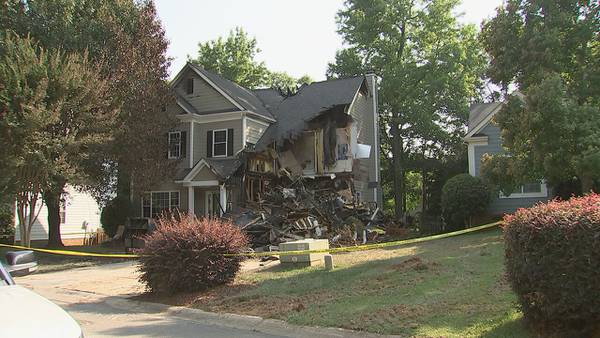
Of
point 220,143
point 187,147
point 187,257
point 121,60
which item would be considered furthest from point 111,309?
point 187,147

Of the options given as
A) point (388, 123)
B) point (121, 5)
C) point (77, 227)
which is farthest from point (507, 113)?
point (77, 227)

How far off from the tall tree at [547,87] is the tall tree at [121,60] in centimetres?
1424

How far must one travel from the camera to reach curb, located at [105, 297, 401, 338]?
704 cm

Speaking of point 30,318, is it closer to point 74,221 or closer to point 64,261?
point 64,261

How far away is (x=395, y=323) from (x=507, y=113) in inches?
444

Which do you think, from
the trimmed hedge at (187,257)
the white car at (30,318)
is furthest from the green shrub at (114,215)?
the white car at (30,318)

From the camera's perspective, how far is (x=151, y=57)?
24156 millimetres

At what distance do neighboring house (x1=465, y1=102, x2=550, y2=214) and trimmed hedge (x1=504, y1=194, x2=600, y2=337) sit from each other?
15320 mm

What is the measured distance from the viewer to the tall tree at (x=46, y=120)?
58.9 ft

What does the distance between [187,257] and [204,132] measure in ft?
58.1

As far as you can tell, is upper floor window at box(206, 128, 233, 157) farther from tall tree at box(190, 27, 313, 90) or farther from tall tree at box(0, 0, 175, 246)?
tall tree at box(190, 27, 313, 90)

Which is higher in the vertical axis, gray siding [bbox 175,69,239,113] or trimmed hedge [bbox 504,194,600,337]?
gray siding [bbox 175,69,239,113]

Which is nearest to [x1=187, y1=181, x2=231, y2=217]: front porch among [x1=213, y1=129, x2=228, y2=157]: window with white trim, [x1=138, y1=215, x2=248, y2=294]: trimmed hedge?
[x1=213, y1=129, x2=228, y2=157]: window with white trim

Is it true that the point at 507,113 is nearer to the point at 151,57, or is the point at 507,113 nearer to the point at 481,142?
the point at 481,142
